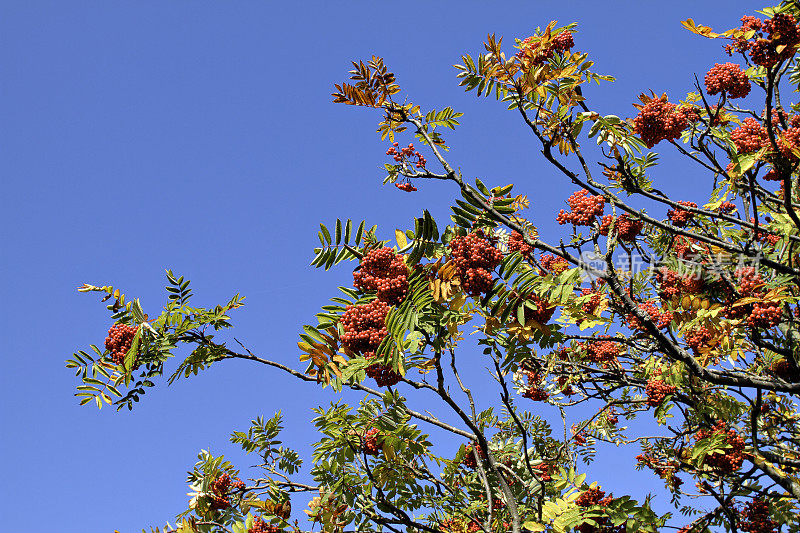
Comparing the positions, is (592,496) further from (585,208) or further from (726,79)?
(726,79)

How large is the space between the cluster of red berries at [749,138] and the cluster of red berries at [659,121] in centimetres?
52

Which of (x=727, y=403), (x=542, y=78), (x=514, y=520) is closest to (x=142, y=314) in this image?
(x=514, y=520)

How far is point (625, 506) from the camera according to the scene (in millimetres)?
4625

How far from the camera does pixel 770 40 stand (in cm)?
528

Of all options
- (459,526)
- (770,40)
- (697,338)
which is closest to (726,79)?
(770,40)

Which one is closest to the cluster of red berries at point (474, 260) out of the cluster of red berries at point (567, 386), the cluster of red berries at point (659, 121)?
the cluster of red berries at point (659, 121)

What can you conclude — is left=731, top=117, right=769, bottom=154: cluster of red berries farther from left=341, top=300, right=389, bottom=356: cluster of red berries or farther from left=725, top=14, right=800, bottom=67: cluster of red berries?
left=341, top=300, right=389, bottom=356: cluster of red berries

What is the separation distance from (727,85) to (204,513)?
6.90 m

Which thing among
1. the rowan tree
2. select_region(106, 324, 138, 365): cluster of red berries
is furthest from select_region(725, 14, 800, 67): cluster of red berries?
select_region(106, 324, 138, 365): cluster of red berries

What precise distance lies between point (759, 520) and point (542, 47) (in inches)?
219

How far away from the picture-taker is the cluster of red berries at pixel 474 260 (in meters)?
3.58

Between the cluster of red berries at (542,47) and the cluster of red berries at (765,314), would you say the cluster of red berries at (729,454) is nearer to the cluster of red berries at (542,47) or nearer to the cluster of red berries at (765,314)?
the cluster of red berries at (765,314)

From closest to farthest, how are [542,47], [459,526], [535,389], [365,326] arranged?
1. [365,326]
2. [542,47]
3. [459,526]
4. [535,389]

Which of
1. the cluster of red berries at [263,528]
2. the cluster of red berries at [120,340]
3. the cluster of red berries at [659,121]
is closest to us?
the cluster of red berries at [120,340]
